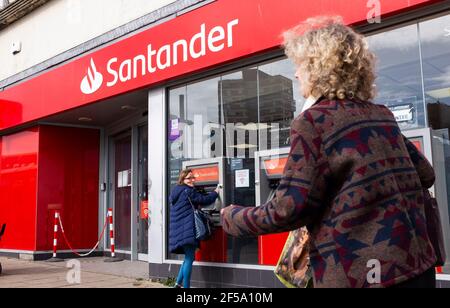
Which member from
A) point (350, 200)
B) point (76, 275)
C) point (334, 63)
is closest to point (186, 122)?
point (76, 275)

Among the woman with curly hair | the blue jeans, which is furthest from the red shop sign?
the woman with curly hair

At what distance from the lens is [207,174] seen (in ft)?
20.4

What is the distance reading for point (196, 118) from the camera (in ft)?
21.9

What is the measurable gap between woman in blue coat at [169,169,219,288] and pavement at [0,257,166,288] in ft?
2.27

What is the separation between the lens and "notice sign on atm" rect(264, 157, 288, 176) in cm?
538

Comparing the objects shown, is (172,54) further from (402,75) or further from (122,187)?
(122,187)

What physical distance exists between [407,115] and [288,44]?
335 cm

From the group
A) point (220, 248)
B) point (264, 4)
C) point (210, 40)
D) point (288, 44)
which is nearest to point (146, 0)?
point (210, 40)

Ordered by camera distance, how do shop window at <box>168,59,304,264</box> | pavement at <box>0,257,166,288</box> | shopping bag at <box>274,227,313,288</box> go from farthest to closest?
1. pavement at <box>0,257,166,288</box>
2. shop window at <box>168,59,304,264</box>
3. shopping bag at <box>274,227,313,288</box>

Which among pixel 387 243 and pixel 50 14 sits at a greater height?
pixel 50 14

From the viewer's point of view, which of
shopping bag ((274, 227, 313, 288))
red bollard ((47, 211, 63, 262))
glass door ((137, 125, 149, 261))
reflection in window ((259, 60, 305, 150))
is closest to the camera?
shopping bag ((274, 227, 313, 288))

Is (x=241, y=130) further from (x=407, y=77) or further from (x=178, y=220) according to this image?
(x=407, y=77)

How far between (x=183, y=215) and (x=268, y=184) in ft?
3.47

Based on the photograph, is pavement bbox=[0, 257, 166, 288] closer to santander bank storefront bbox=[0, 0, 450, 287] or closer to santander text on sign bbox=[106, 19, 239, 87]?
santander bank storefront bbox=[0, 0, 450, 287]
